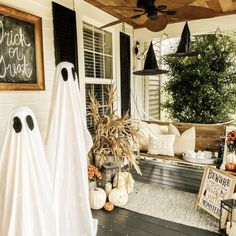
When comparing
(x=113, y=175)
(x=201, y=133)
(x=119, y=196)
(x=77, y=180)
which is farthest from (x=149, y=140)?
(x=77, y=180)

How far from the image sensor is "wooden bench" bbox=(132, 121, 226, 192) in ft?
9.48

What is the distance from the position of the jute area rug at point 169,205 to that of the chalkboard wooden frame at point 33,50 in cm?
154

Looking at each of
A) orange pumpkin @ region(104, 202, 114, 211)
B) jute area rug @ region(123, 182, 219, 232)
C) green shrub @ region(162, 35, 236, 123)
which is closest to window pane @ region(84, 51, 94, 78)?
jute area rug @ region(123, 182, 219, 232)

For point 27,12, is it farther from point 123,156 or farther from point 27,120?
point 123,156

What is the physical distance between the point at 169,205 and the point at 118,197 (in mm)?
523

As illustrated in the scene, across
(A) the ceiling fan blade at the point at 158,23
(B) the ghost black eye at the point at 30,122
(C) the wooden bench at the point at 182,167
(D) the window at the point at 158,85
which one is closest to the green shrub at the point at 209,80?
(D) the window at the point at 158,85

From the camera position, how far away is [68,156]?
5.77 ft

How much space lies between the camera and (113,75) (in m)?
3.70

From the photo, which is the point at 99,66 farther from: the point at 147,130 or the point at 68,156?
the point at 68,156

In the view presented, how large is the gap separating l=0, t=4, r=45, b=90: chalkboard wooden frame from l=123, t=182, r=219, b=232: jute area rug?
60.7 inches

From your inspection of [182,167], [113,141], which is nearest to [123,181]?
[113,141]

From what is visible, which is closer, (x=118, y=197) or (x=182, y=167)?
(x=118, y=197)

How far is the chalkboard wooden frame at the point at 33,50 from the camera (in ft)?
6.68

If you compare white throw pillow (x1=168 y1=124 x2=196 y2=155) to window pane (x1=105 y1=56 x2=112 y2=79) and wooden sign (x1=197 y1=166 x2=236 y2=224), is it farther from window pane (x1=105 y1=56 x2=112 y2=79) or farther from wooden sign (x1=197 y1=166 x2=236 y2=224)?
window pane (x1=105 y1=56 x2=112 y2=79)
